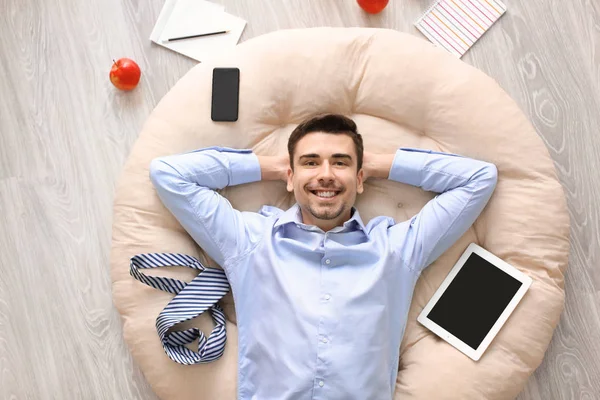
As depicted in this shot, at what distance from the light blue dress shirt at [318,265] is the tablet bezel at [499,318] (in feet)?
0.25

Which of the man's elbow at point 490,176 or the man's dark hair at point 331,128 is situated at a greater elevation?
the man's dark hair at point 331,128

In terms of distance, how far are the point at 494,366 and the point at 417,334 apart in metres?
0.22

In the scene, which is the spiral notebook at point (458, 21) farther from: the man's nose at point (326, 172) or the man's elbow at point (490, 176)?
the man's nose at point (326, 172)

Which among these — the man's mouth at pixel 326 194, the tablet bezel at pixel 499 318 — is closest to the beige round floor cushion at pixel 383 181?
the tablet bezel at pixel 499 318

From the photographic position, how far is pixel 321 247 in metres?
1.62

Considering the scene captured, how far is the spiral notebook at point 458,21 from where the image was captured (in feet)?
6.70

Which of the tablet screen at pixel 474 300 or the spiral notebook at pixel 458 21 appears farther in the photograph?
the spiral notebook at pixel 458 21

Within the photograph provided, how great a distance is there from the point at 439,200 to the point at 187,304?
75 centimetres

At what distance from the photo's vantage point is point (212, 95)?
1770 millimetres

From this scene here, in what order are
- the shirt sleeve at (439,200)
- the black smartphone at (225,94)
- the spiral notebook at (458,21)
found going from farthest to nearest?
the spiral notebook at (458,21), the black smartphone at (225,94), the shirt sleeve at (439,200)

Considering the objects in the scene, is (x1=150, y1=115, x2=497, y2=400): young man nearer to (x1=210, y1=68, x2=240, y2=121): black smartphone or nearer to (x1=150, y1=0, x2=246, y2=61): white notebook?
(x1=210, y1=68, x2=240, y2=121): black smartphone

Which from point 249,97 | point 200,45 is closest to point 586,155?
point 249,97

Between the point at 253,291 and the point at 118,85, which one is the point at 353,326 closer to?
the point at 253,291

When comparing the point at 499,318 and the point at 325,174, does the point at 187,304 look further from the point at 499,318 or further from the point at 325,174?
the point at 499,318
